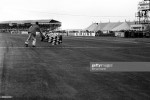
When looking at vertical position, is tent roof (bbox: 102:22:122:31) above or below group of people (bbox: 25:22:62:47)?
above

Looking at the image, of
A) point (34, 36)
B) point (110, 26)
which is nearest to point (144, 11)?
point (110, 26)

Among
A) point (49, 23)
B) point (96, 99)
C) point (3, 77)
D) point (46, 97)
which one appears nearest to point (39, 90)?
point (46, 97)

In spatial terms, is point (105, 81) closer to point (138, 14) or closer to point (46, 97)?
point (46, 97)

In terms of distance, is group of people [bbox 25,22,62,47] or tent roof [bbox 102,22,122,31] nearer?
group of people [bbox 25,22,62,47]

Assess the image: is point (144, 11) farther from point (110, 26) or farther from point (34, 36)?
point (34, 36)

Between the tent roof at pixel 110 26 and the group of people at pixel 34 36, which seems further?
the tent roof at pixel 110 26

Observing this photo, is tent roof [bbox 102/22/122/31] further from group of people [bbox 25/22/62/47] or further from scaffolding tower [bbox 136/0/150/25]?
group of people [bbox 25/22/62/47]

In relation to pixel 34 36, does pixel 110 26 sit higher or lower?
higher

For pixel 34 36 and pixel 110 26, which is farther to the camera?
pixel 110 26

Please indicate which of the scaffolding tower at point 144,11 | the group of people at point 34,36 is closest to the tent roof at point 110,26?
the scaffolding tower at point 144,11

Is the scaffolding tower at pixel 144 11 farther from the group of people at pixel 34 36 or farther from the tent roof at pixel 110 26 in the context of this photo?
the group of people at pixel 34 36

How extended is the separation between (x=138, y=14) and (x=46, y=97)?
9391 cm

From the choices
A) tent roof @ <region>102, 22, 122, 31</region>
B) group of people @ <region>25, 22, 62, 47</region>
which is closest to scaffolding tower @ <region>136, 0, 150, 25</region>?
tent roof @ <region>102, 22, 122, 31</region>

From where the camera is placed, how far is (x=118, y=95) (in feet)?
19.2
